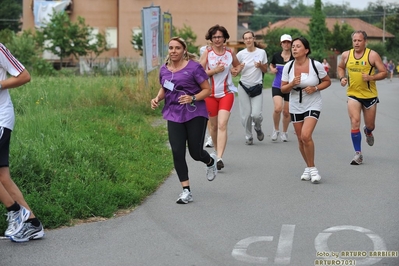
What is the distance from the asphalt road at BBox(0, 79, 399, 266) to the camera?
20.4 ft

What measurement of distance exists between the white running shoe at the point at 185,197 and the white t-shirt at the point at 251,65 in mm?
4769

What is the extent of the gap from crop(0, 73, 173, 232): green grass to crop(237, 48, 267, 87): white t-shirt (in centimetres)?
179

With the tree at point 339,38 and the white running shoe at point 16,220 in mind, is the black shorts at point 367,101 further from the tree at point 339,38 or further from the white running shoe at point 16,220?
the tree at point 339,38

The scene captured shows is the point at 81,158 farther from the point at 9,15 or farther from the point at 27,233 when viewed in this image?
the point at 9,15

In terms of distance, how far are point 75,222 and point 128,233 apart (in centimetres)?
77

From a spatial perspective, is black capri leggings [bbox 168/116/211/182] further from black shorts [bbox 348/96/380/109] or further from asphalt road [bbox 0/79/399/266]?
black shorts [bbox 348/96/380/109]

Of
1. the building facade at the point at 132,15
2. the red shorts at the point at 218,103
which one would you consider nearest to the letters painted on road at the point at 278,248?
the red shorts at the point at 218,103

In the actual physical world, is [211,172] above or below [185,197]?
above

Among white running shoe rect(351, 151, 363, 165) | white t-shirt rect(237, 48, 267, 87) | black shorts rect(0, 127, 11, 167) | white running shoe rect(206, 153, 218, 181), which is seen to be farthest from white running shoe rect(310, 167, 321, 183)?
black shorts rect(0, 127, 11, 167)

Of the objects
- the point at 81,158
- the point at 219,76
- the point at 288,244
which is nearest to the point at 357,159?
the point at 219,76

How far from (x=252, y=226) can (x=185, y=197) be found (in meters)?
1.35

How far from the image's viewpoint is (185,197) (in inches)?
332

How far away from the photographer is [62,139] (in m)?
10.3

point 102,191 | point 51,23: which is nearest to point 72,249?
point 102,191
